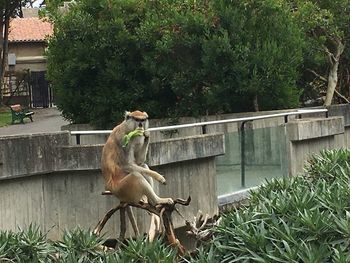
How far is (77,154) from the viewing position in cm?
931

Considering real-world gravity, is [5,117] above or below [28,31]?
below

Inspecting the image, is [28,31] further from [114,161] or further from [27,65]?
[114,161]

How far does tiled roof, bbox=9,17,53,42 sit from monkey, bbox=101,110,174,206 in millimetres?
41602

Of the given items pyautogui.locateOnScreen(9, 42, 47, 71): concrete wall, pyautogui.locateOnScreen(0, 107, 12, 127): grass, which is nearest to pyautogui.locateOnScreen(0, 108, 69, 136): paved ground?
pyautogui.locateOnScreen(0, 107, 12, 127): grass

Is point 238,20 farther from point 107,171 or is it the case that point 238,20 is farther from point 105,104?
point 107,171

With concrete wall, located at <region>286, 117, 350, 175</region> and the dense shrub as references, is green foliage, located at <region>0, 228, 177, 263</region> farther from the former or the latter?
concrete wall, located at <region>286, 117, 350, 175</region>

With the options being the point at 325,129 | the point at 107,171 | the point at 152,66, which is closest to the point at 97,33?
the point at 152,66

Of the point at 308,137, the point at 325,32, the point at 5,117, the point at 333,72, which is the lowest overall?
the point at 308,137

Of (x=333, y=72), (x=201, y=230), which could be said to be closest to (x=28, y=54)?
(x=333, y=72)

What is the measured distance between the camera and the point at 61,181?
933 centimetres

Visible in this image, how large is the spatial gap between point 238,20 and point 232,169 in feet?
17.1

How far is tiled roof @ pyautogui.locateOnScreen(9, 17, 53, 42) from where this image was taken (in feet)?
160

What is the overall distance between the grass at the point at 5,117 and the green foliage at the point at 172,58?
1408cm

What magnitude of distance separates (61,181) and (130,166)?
7.10 ft
